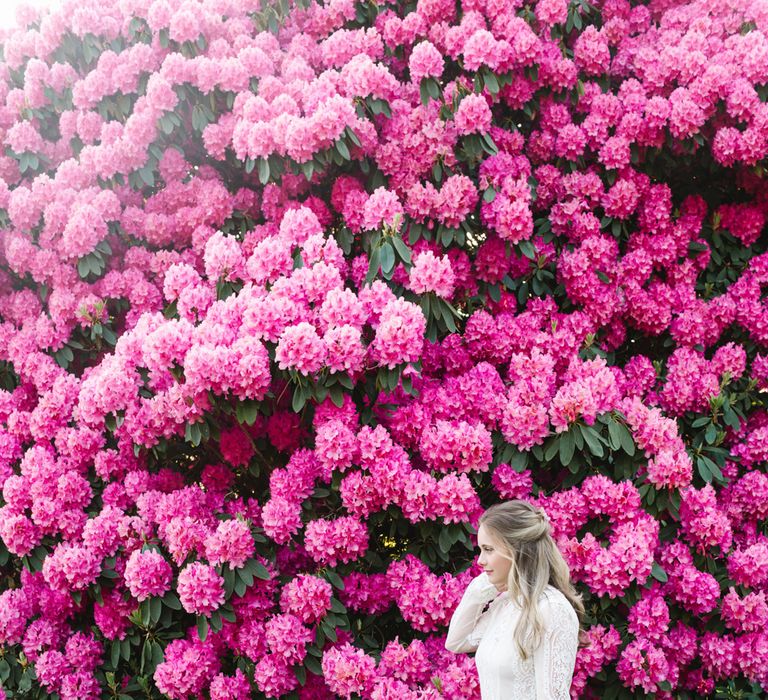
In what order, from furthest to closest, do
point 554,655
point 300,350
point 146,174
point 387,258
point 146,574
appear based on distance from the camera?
point 146,174
point 387,258
point 146,574
point 300,350
point 554,655

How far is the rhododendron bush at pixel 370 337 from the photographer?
119 inches

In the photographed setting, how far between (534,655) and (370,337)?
1.42 m

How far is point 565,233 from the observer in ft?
A: 12.7

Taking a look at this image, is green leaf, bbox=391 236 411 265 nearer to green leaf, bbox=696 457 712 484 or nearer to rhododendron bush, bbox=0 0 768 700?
rhododendron bush, bbox=0 0 768 700

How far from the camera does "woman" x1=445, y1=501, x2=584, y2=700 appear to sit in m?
2.11

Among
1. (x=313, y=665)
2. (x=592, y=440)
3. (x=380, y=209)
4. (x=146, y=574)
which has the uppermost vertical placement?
(x=380, y=209)

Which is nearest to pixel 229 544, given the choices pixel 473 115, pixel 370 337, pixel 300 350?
pixel 300 350

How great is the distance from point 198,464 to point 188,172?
1563mm

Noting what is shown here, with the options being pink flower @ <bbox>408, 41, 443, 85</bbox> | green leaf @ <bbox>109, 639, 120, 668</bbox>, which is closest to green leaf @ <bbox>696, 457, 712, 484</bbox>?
pink flower @ <bbox>408, 41, 443, 85</bbox>

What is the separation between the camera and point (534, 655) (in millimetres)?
2137

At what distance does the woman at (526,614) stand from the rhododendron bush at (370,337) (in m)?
0.69

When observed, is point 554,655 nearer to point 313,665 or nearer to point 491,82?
point 313,665

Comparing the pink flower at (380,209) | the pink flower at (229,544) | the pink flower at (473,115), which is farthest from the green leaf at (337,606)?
the pink flower at (473,115)

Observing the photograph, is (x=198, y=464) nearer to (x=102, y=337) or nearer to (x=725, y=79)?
(x=102, y=337)
